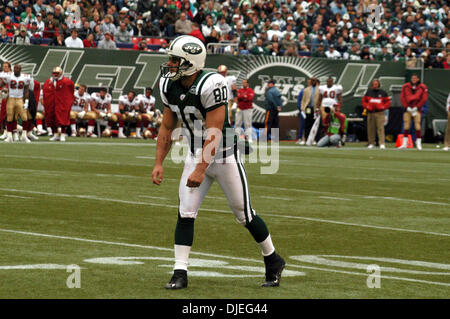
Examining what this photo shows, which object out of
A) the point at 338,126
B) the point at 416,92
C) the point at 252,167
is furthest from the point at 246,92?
the point at 252,167

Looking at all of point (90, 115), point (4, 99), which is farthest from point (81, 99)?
point (4, 99)

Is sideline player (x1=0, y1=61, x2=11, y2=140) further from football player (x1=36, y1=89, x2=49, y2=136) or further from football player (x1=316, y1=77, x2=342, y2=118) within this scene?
football player (x1=316, y1=77, x2=342, y2=118)

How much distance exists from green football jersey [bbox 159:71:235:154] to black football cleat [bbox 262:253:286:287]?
0.84 meters

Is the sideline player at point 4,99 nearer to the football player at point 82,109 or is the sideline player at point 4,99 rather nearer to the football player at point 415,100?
the football player at point 82,109

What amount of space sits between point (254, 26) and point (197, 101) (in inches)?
1071

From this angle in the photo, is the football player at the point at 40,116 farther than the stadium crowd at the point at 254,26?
No

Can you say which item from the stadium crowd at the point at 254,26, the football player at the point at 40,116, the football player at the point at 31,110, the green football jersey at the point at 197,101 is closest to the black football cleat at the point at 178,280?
the green football jersey at the point at 197,101

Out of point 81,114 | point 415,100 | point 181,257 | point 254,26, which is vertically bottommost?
point 181,257

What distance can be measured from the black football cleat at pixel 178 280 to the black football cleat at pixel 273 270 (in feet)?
1.79

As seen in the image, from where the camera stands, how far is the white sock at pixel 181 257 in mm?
6537

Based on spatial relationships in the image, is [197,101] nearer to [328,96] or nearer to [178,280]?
[178,280]

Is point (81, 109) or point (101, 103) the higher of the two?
point (101, 103)

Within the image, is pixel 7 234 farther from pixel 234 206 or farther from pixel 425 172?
pixel 425 172

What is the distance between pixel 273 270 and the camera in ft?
22.0
